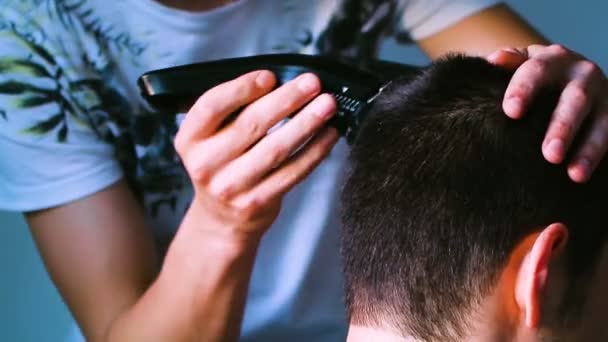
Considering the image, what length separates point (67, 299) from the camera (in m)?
0.61

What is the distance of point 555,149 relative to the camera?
1.27ft

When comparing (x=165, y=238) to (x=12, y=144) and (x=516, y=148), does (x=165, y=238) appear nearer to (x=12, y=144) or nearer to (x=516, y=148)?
(x=12, y=144)

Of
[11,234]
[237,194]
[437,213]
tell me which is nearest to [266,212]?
[237,194]

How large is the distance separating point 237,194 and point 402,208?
0.39 feet

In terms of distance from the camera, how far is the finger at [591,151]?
40cm

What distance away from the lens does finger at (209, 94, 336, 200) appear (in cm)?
45

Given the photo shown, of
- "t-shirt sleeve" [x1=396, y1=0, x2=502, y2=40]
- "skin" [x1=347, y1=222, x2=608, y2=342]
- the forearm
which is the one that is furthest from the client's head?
"t-shirt sleeve" [x1=396, y1=0, x2=502, y2=40]

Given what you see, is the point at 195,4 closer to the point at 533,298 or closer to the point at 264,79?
the point at 264,79

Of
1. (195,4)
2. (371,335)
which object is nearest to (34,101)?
(195,4)

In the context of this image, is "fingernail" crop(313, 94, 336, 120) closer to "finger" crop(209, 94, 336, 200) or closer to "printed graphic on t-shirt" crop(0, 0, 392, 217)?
"finger" crop(209, 94, 336, 200)

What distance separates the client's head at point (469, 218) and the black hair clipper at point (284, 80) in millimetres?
18

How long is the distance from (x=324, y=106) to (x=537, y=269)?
0.16m

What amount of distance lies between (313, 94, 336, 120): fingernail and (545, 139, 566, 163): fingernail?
13 centimetres

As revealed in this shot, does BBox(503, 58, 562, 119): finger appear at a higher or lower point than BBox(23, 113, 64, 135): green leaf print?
higher
